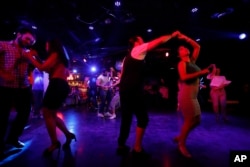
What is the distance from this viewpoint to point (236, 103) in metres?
14.8

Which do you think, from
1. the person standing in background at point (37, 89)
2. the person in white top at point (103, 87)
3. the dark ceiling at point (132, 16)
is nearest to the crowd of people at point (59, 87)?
the person standing in background at point (37, 89)

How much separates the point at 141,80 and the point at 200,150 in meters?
1.54

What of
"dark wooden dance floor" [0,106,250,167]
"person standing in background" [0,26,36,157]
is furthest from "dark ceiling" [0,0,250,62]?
"person standing in background" [0,26,36,157]

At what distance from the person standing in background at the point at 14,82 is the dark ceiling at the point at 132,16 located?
6.64 meters

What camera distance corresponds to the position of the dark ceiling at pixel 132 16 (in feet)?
35.2

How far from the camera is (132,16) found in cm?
1341

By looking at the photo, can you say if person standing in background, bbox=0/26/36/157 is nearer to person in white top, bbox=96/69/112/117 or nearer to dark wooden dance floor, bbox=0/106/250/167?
dark wooden dance floor, bbox=0/106/250/167

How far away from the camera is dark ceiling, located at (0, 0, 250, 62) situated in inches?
423

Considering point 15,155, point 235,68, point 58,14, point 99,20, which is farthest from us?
point 235,68

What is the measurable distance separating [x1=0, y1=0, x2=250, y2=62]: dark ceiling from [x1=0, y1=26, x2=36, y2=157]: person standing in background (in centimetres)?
664

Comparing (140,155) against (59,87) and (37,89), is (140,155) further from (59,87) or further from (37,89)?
(37,89)

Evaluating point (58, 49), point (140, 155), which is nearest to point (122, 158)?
point (140, 155)

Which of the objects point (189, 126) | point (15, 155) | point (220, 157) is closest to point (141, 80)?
point (189, 126)

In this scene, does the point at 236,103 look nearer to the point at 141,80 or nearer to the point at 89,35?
the point at 89,35
